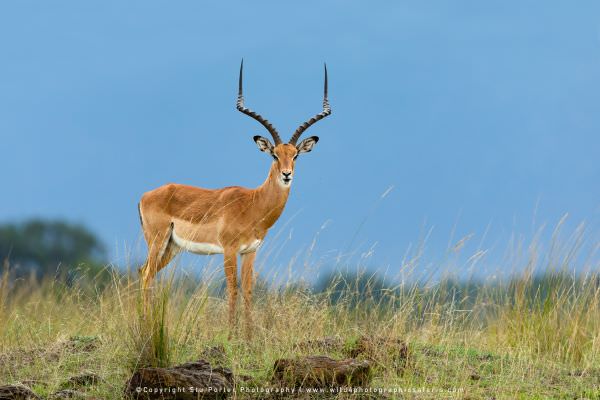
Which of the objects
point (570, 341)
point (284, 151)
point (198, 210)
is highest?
point (284, 151)

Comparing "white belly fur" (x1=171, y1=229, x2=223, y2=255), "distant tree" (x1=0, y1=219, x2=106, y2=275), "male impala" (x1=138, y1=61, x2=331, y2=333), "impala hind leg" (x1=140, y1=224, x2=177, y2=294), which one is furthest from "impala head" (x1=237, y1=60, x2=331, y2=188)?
"distant tree" (x1=0, y1=219, x2=106, y2=275)

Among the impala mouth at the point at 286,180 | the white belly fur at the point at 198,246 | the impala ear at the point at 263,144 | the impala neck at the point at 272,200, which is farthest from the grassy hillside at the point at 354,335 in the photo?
the impala ear at the point at 263,144

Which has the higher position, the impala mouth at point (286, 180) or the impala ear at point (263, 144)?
the impala ear at point (263, 144)

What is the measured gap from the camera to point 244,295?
1109 centimetres

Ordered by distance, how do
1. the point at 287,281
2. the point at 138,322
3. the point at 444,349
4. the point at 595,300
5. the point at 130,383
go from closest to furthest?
the point at 130,383 → the point at 138,322 → the point at 444,349 → the point at 287,281 → the point at 595,300

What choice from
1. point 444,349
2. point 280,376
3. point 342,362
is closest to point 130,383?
point 280,376

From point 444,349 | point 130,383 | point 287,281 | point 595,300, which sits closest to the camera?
point 130,383

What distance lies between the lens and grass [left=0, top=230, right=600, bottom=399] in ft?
27.8

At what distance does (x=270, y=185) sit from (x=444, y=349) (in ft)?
11.6

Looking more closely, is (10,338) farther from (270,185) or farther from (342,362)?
(342,362)

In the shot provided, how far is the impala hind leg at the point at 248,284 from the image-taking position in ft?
34.5

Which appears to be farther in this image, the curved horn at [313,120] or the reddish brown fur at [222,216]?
the curved horn at [313,120]

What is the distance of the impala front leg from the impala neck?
63 centimetres

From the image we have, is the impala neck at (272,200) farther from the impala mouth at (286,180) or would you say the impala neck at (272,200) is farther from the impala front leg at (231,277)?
the impala front leg at (231,277)
